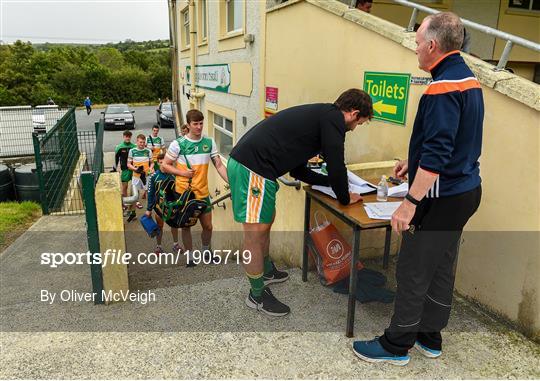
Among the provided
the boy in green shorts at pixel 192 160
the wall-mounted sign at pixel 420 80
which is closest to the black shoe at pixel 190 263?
the boy in green shorts at pixel 192 160

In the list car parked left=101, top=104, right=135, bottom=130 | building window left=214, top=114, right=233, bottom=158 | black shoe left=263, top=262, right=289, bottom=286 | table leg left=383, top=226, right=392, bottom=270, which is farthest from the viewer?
car parked left=101, top=104, right=135, bottom=130

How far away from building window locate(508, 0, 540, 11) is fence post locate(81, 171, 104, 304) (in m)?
7.84

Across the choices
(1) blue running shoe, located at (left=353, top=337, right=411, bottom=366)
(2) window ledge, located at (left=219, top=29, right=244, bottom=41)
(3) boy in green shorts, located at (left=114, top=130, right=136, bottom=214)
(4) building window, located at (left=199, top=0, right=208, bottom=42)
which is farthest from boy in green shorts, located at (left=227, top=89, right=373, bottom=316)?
(4) building window, located at (left=199, top=0, right=208, bottom=42)

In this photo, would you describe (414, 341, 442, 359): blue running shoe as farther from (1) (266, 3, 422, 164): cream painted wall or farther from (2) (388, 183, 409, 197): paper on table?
(1) (266, 3, 422, 164): cream painted wall

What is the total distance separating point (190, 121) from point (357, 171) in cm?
208

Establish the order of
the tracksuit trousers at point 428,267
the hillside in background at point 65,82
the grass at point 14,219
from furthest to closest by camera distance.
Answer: the hillside in background at point 65,82, the grass at point 14,219, the tracksuit trousers at point 428,267

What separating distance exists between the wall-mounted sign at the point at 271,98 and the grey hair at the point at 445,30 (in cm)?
485

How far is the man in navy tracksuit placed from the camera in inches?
82.2

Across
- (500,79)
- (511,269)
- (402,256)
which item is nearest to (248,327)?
(402,256)

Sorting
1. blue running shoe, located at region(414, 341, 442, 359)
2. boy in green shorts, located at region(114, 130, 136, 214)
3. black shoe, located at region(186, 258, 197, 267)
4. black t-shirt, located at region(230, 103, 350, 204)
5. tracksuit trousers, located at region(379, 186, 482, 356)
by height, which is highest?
black t-shirt, located at region(230, 103, 350, 204)

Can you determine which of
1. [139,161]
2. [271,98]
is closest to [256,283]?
[271,98]

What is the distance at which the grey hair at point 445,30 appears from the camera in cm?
209

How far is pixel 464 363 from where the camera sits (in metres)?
2.64

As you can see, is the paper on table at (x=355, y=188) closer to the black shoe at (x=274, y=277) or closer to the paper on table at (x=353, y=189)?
the paper on table at (x=353, y=189)
